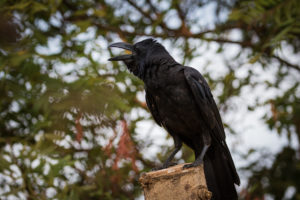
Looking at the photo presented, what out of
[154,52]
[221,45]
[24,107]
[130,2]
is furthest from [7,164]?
[221,45]

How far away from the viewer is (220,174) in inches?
132

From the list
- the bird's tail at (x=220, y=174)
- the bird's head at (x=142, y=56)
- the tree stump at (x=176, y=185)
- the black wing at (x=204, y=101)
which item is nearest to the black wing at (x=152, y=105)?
the bird's head at (x=142, y=56)

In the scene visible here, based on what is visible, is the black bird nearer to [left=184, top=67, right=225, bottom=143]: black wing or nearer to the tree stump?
[left=184, top=67, right=225, bottom=143]: black wing

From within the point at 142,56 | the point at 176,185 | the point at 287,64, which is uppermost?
the point at 287,64

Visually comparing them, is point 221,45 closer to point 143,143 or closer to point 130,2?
point 130,2

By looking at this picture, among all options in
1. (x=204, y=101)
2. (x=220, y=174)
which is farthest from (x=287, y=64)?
(x=220, y=174)

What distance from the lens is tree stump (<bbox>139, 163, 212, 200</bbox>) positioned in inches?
92.5

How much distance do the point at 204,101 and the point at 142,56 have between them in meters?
0.72

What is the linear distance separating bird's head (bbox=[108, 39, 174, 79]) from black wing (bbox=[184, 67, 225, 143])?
30cm

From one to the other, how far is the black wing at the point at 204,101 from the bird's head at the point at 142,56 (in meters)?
0.30

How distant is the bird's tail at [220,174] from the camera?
127 inches

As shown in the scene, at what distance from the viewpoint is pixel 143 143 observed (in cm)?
470

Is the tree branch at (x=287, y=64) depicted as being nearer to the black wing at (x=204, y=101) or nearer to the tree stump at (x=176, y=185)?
the black wing at (x=204, y=101)

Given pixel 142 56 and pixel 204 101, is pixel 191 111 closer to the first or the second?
pixel 204 101
